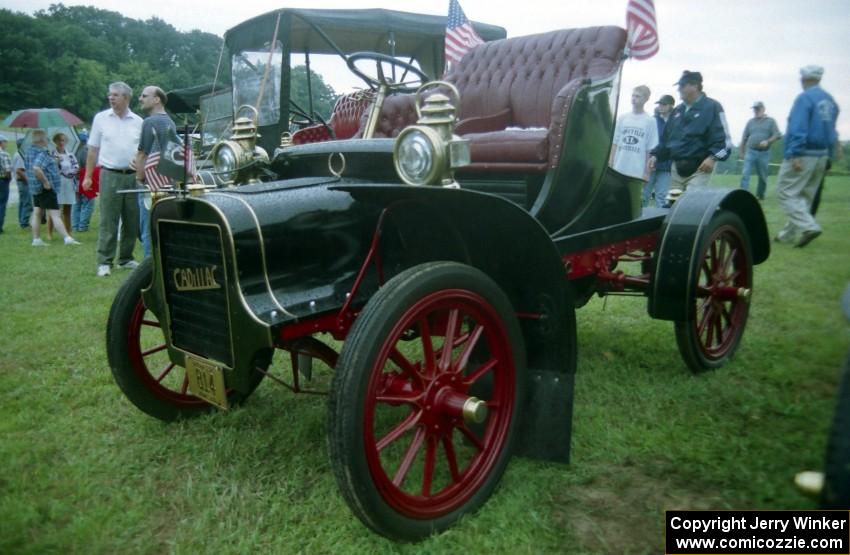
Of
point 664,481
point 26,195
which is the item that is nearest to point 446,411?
point 664,481

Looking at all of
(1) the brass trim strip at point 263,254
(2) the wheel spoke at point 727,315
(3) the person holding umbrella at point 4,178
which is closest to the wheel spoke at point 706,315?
(2) the wheel spoke at point 727,315

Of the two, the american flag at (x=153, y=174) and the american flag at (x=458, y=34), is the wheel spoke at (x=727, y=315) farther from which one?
the american flag at (x=458, y=34)

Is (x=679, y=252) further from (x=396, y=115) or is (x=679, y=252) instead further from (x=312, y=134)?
(x=312, y=134)

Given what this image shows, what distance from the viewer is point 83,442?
8.39 feet

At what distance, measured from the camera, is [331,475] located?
7.33ft

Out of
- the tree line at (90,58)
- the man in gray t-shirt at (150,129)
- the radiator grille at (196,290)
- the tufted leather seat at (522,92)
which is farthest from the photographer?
the man in gray t-shirt at (150,129)

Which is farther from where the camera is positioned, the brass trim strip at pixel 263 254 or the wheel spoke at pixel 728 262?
the wheel spoke at pixel 728 262

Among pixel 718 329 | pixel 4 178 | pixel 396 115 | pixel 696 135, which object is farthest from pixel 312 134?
pixel 4 178

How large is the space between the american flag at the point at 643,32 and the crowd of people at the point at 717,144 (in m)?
2.14

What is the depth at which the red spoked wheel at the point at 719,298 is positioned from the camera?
2.94m

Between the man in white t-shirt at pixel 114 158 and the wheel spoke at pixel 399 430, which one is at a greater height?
the man in white t-shirt at pixel 114 158

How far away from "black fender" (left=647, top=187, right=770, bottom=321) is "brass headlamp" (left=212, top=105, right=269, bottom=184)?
1.79 meters

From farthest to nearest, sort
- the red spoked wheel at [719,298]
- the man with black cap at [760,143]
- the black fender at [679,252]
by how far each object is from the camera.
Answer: the man with black cap at [760,143], the red spoked wheel at [719,298], the black fender at [679,252]

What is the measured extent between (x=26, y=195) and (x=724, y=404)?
1042 centimetres
